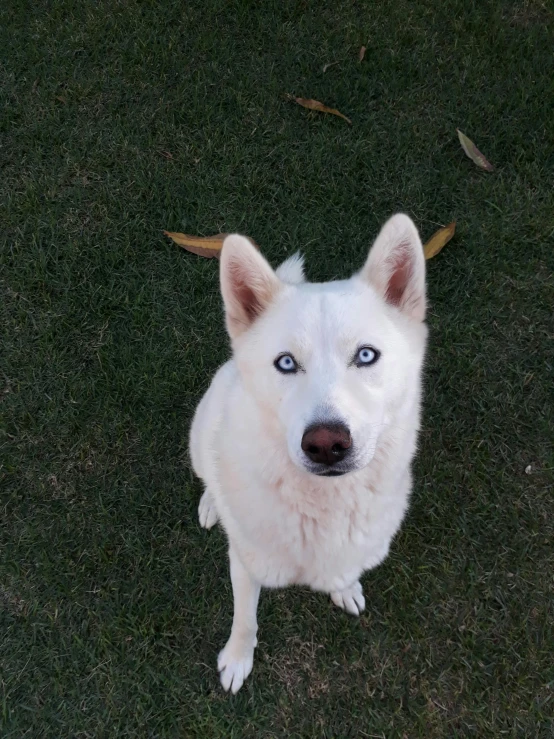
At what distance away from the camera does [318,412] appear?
1.77 m

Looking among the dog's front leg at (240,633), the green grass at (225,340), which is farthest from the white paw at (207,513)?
the dog's front leg at (240,633)

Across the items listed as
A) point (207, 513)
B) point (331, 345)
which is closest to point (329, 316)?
point (331, 345)

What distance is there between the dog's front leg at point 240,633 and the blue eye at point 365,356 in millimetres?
1115

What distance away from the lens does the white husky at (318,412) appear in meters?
1.86

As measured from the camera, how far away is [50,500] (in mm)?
3324

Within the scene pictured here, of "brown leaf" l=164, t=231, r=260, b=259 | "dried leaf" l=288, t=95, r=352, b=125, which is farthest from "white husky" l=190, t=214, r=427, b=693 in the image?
"dried leaf" l=288, t=95, r=352, b=125

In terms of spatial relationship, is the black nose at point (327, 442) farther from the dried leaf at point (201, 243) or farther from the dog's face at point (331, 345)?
the dried leaf at point (201, 243)

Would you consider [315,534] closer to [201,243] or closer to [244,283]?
[244,283]

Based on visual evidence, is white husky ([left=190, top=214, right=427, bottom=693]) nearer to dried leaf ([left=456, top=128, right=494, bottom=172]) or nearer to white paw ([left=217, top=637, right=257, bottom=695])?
white paw ([left=217, top=637, right=257, bottom=695])

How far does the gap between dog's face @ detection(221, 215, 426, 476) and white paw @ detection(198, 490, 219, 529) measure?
1284mm

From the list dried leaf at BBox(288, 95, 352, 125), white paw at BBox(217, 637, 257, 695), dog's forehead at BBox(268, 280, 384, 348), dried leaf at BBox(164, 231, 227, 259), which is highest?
dog's forehead at BBox(268, 280, 384, 348)

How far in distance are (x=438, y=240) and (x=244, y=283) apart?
2190mm

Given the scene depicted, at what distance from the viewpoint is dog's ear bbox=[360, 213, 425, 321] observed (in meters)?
2.04

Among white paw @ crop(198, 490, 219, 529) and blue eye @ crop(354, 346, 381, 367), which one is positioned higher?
blue eye @ crop(354, 346, 381, 367)
